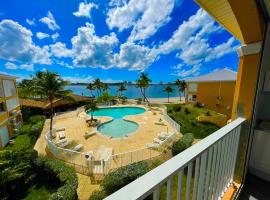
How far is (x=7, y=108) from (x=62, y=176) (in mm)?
13529

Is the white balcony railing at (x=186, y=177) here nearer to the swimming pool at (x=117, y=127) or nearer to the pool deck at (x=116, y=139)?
the pool deck at (x=116, y=139)

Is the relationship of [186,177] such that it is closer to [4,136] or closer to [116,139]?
[116,139]

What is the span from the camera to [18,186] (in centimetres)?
802

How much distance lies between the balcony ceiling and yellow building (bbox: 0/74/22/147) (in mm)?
18590

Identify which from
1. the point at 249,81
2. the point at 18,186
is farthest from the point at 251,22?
the point at 18,186

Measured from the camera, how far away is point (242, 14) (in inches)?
88.7

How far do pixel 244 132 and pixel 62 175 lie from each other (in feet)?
26.6

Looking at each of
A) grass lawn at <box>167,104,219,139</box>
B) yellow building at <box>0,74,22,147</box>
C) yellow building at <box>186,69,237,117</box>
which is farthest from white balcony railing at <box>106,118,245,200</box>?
yellow building at <box>186,69,237,117</box>

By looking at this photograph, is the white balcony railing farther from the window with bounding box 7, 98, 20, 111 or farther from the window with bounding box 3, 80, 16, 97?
the window with bounding box 7, 98, 20, 111

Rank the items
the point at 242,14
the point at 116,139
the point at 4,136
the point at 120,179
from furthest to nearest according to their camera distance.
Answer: the point at 4,136, the point at 116,139, the point at 120,179, the point at 242,14

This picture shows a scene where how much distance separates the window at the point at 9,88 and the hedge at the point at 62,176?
37.9 ft

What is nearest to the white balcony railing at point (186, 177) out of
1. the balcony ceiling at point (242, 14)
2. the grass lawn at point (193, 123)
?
the balcony ceiling at point (242, 14)

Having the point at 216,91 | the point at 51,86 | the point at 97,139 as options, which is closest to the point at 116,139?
the point at 97,139

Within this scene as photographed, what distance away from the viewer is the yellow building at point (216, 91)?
70.1 feet
